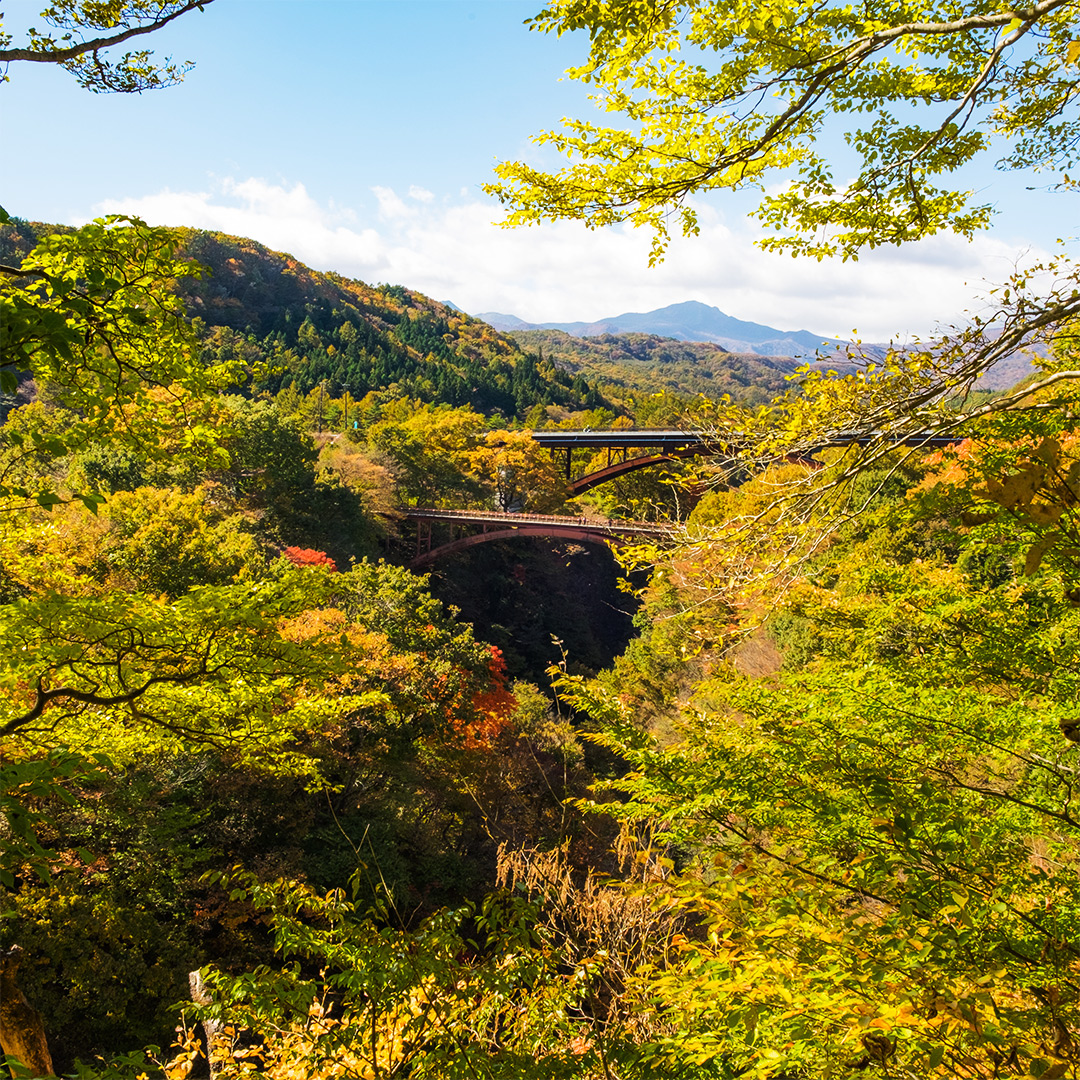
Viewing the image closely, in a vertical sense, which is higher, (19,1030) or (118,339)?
(118,339)

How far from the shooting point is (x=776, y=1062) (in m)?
2.14

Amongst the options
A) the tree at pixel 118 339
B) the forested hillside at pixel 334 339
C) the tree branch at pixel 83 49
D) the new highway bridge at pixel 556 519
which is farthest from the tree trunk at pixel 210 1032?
the forested hillside at pixel 334 339

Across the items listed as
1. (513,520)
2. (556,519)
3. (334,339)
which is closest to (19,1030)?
(556,519)

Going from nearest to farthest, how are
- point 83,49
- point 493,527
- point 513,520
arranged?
point 83,49 < point 513,520 < point 493,527

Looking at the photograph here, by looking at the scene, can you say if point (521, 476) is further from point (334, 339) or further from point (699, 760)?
point (334, 339)

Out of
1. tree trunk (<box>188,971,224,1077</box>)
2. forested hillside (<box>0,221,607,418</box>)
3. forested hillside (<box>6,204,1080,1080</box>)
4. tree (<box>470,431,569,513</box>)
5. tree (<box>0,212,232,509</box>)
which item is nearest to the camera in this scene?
forested hillside (<box>6,204,1080,1080</box>)

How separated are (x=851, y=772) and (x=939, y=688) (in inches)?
38.1

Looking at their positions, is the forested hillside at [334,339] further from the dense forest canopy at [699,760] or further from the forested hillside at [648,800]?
the dense forest canopy at [699,760]

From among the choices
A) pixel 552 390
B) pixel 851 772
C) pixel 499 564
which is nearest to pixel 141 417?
pixel 851 772

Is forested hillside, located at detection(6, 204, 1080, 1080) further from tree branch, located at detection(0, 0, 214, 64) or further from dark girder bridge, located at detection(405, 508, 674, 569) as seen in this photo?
dark girder bridge, located at detection(405, 508, 674, 569)

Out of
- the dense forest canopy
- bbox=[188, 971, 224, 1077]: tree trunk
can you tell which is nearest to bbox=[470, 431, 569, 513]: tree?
the dense forest canopy

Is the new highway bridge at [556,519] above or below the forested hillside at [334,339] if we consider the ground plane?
below

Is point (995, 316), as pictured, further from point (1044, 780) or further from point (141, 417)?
point (141, 417)

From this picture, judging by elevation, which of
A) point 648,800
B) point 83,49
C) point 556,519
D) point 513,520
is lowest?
point 648,800
